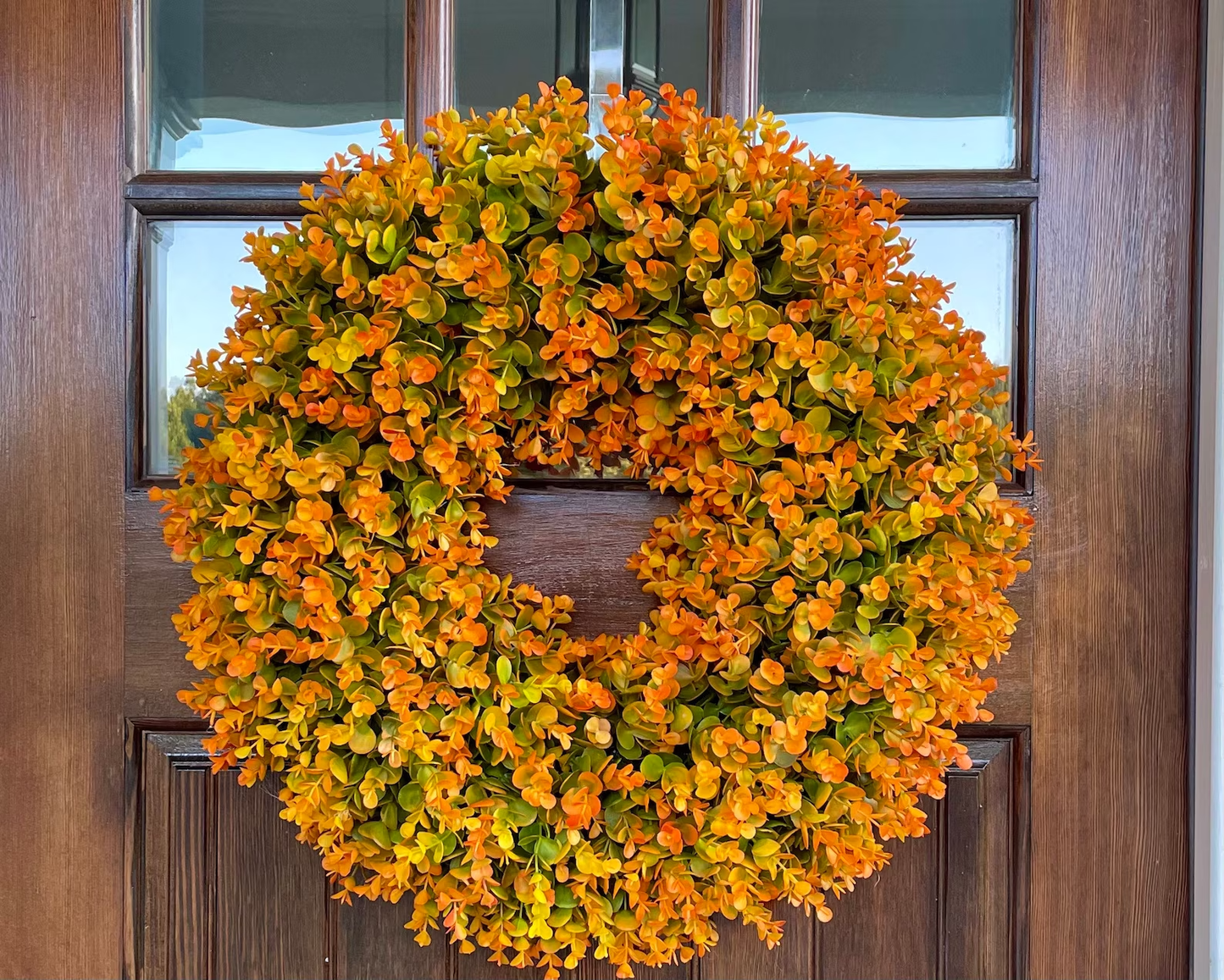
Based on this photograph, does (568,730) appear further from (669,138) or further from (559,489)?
(669,138)

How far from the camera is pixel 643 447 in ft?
2.08

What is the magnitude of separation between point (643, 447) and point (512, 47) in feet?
1.41

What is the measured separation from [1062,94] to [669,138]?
42cm

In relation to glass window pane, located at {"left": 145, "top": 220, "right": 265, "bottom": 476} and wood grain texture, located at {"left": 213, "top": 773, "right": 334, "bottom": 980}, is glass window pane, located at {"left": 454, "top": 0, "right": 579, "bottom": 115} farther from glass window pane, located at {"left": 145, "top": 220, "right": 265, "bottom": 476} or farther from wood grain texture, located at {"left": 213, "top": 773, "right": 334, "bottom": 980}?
wood grain texture, located at {"left": 213, "top": 773, "right": 334, "bottom": 980}

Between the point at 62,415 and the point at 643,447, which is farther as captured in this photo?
the point at 62,415

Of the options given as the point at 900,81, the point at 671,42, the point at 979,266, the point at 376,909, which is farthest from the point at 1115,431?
the point at 376,909

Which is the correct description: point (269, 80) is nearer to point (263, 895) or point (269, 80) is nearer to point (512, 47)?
point (512, 47)

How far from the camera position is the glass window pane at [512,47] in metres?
0.79

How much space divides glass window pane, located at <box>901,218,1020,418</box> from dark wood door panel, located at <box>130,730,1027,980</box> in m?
0.38

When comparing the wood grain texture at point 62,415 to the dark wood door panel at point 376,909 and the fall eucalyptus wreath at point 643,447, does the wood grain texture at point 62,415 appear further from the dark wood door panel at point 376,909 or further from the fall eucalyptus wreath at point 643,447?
the fall eucalyptus wreath at point 643,447

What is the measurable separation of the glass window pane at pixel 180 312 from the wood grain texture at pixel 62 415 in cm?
3

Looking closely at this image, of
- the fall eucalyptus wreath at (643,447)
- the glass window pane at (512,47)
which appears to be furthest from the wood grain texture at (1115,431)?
the glass window pane at (512,47)

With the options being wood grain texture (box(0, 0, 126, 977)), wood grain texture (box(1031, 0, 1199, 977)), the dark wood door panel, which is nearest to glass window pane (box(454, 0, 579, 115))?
wood grain texture (box(0, 0, 126, 977))

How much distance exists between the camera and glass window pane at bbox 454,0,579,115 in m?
0.79
